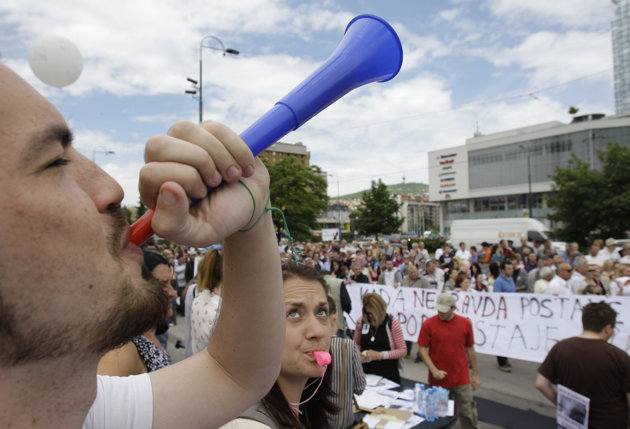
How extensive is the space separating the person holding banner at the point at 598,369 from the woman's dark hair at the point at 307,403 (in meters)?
2.30

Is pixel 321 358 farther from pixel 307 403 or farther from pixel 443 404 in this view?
pixel 443 404

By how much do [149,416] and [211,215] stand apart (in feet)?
2.22

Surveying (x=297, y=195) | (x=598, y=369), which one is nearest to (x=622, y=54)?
(x=297, y=195)

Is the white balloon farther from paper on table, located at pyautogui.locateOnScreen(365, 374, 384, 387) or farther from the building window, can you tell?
the building window

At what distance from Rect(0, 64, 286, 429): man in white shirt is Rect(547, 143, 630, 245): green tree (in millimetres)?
32035

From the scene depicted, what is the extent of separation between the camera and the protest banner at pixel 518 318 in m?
5.91

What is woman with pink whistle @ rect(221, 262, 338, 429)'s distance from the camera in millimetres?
2004

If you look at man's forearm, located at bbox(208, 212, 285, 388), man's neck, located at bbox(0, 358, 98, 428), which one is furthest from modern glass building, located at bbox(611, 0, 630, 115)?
man's neck, located at bbox(0, 358, 98, 428)

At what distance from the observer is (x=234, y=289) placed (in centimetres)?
109

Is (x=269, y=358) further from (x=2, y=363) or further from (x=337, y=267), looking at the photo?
(x=337, y=267)

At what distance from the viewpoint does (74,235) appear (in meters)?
0.69

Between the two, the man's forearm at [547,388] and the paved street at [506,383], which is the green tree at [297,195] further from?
the man's forearm at [547,388]

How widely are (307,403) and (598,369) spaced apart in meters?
2.59

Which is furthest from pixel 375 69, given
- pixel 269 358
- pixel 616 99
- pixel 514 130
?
pixel 616 99
